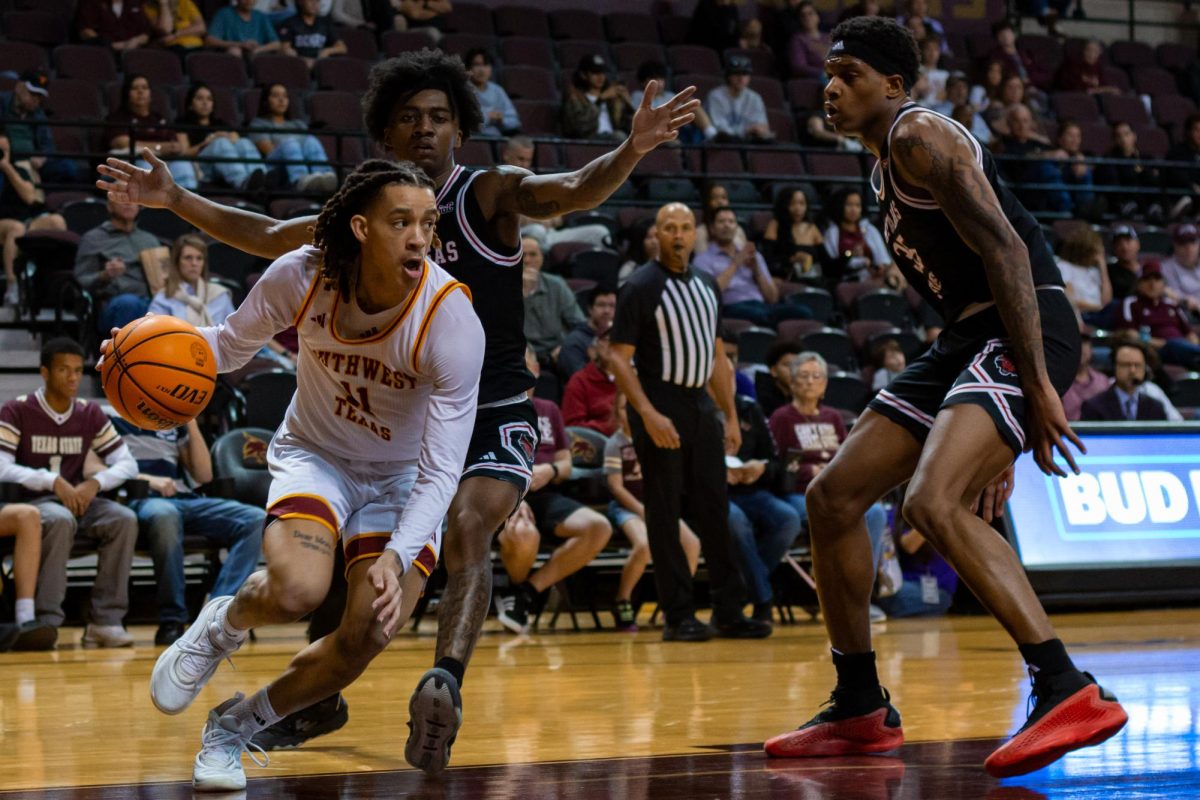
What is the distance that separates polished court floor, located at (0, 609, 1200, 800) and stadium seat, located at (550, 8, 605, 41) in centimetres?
838

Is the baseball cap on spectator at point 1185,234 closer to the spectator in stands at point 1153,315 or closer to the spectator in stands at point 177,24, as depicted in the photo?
the spectator in stands at point 1153,315

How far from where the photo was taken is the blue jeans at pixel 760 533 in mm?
8625

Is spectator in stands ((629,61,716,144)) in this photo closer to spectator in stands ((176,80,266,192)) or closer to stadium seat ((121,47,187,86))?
spectator in stands ((176,80,266,192))

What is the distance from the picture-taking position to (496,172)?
454 centimetres

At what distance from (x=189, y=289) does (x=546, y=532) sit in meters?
2.54

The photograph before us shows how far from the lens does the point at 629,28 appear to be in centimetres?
1538

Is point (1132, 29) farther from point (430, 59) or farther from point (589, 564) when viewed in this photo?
point (430, 59)

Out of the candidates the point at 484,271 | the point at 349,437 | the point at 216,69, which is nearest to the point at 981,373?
the point at 484,271

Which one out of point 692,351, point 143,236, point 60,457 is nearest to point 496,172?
point 692,351

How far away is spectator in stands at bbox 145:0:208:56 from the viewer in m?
12.7

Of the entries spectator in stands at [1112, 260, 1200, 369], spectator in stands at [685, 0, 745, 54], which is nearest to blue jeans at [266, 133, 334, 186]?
spectator in stands at [685, 0, 745, 54]

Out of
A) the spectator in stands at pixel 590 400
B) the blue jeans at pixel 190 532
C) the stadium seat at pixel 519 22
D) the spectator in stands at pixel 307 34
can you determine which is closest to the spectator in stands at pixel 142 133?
the spectator in stands at pixel 307 34

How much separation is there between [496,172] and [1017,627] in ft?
6.39

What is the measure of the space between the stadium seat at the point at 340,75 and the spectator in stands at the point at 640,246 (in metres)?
3.19
